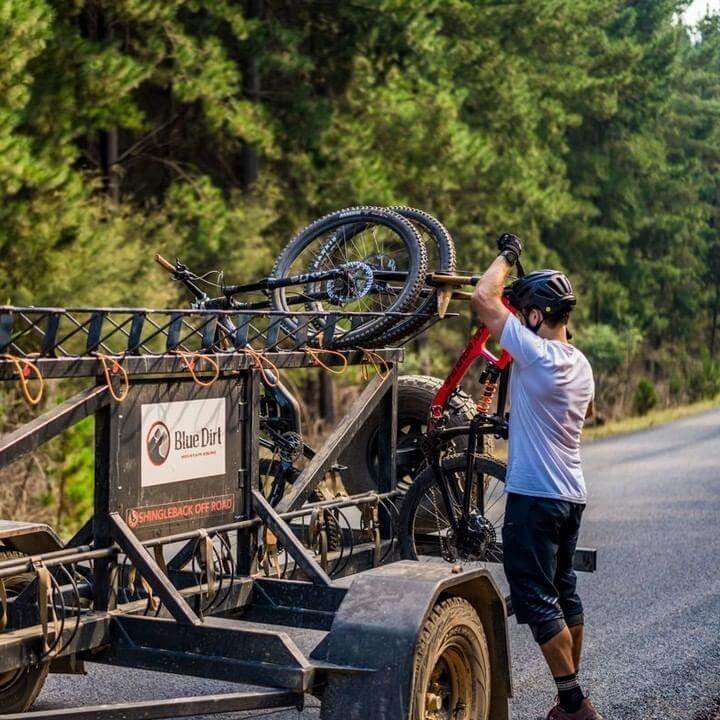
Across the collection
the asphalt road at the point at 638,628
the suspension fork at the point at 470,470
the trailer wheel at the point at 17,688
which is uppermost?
the suspension fork at the point at 470,470

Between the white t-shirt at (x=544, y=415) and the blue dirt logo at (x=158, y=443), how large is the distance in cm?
153

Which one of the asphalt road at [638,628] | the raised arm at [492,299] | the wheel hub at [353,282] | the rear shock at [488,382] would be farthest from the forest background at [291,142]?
the raised arm at [492,299]

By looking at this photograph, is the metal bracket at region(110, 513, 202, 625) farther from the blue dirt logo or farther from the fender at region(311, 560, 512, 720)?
the fender at region(311, 560, 512, 720)

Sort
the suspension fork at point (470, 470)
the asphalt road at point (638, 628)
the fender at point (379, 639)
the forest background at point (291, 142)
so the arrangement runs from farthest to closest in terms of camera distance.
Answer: the forest background at point (291, 142)
the suspension fork at point (470, 470)
the asphalt road at point (638, 628)
the fender at point (379, 639)

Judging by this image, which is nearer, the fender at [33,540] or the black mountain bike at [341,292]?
the fender at [33,540]

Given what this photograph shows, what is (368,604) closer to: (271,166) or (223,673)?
(223,673)

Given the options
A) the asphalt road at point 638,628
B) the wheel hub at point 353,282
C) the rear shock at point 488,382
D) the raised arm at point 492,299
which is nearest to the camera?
the raised arm at point 492,299

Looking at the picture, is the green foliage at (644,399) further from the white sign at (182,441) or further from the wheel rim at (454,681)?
the wheel rim at (454,681)

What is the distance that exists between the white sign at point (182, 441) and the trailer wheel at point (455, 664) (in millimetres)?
1339

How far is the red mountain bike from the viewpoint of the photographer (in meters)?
7.37

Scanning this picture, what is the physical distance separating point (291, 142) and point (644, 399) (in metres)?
13.0

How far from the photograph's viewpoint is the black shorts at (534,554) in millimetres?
5676

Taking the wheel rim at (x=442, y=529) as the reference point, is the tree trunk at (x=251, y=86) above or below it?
above

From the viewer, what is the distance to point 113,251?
17109 mm
